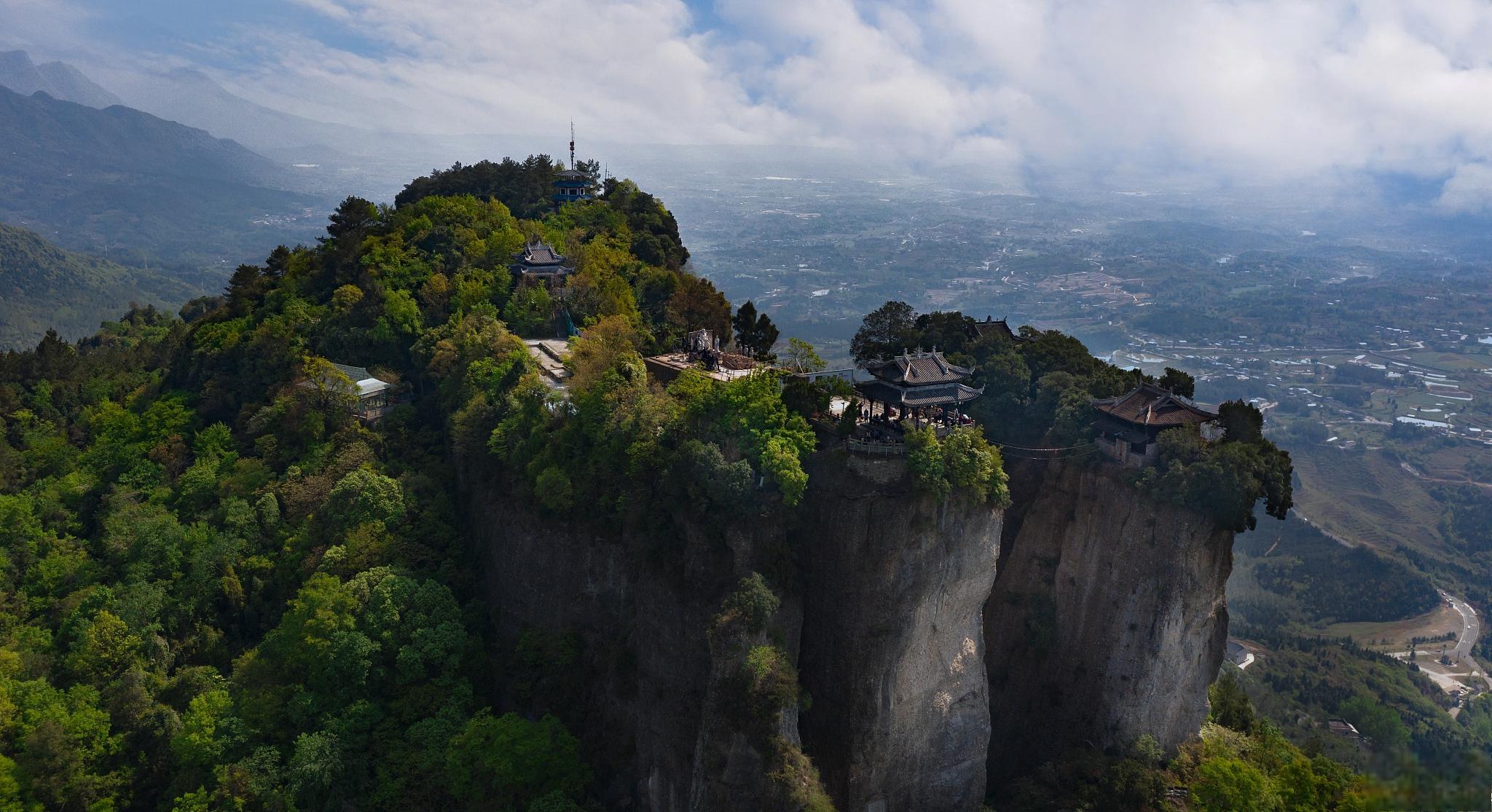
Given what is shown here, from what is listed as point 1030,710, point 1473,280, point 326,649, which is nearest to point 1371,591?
point 1030,710

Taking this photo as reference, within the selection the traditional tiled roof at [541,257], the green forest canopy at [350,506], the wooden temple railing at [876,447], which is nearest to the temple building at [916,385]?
A: the wooden temple railing at [876,447]

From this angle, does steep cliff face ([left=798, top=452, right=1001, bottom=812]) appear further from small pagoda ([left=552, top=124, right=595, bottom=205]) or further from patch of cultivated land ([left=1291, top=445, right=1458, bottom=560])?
patch of cultivated land ([left=1291, top=445, right=1458, bottom=560])

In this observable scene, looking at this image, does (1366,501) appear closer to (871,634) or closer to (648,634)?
(871,634)

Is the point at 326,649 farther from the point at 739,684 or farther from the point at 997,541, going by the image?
the point at 997,541

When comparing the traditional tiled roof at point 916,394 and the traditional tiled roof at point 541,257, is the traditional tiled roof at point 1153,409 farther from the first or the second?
the traditional tiled roof at point 541,257

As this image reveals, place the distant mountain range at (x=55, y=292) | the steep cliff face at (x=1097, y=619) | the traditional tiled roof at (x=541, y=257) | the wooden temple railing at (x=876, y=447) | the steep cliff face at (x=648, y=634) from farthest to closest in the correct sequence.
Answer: the distant mountain range at (x=55, y=292)
the traditional tiled roof at (x=541, y=257)
the steep cliff face at (x=1097, y=619)
the wooden temple railing at (x=876, y=447)
the steep cliff face at (x=648, y=634)

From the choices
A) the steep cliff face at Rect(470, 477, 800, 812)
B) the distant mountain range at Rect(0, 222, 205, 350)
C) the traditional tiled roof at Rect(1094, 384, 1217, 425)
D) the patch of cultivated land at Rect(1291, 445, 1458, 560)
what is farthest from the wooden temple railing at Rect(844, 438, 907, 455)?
the distant mountain range at Rect(0, 222, 205, 350)
